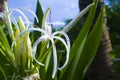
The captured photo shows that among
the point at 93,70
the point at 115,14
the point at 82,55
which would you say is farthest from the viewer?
the point at 115,14

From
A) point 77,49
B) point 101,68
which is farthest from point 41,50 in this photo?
point 101,68

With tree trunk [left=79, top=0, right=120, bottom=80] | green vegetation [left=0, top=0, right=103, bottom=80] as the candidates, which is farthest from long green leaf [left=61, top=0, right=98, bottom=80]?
tree trunk [left=79, top=0, right=120, bottom=80]

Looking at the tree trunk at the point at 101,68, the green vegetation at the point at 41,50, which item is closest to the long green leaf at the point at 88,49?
the green vegetation at the point at 41,50

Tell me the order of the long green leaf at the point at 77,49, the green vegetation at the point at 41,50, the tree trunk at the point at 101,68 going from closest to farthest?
the green vegetation at the point at 41,50, the long green leaf at the point at 77,49, the tree trunk at the point at 101,68

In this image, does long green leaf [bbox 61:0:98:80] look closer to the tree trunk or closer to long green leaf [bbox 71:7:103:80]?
long green leaf [bbox 71:7:103:80]

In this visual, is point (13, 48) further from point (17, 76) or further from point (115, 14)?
point (115, 14)

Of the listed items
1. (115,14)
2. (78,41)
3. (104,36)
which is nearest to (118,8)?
(115,14)

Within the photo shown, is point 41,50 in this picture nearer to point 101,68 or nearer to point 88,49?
point 88,49

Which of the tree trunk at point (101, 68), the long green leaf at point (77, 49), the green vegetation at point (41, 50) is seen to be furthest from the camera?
the tree trunk at point (101, 68)

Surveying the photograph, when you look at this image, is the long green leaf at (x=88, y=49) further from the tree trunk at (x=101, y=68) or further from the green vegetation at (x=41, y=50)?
the tree trunk at (x=101, y=68)

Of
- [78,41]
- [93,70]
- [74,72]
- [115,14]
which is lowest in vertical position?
[115,14]

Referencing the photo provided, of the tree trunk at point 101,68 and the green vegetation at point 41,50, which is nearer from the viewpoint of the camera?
the green vegetation at point 41,50
